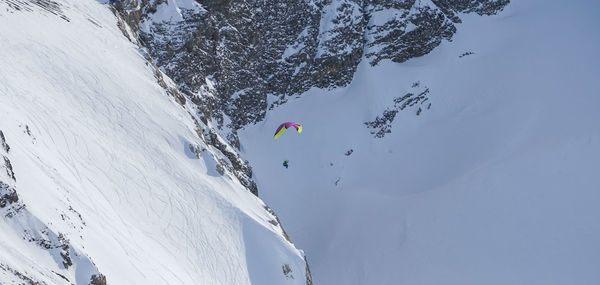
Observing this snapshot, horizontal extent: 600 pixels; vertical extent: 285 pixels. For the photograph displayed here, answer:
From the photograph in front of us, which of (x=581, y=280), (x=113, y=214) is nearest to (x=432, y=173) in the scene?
(x=581, y=280)

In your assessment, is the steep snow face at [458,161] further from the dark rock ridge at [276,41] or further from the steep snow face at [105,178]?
the steep snow face at [105,178]

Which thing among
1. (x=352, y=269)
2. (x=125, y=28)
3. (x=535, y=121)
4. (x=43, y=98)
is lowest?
(x=352, y=269)

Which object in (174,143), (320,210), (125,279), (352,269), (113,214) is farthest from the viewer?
(320,210)

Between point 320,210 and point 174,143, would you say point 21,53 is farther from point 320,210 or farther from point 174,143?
point 320,210

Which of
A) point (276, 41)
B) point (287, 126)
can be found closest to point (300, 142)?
point (276, 41)

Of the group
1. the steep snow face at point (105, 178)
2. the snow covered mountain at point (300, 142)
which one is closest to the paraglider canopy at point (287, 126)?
the snow covered mountain at point (300, 142)

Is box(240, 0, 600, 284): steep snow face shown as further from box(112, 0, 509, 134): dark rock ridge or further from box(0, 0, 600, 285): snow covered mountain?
box(112, 0, 509, 134): dark rock ridge
